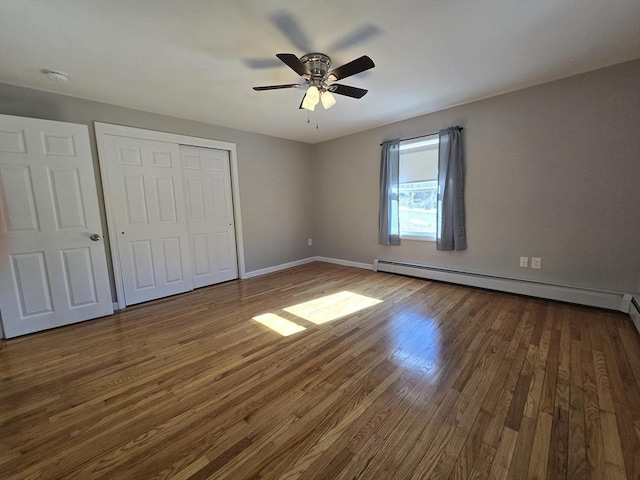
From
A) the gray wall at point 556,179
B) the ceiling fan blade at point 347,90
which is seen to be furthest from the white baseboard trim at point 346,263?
the ceiling fan blade at point 347,90

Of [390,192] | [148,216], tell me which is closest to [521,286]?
[390,192]

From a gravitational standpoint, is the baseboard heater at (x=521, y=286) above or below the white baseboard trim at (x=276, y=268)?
above

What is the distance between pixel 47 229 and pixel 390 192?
4316 mm

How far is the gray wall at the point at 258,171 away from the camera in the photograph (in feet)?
9.23

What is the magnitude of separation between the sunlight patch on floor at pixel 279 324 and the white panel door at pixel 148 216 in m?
1.69

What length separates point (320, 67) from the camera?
7.46 ft

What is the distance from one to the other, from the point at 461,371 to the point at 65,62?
4056 mm

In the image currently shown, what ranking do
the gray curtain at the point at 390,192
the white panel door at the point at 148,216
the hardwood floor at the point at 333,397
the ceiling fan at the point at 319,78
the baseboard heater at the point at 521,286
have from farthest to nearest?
the gray curtain at the point at 390,192 → the white panel door at the point at 148,216 → the baseboard heater at the point at 521,286 → the ceiling fan at the point at 319,78 → the hardwood floor at the point at 333,397

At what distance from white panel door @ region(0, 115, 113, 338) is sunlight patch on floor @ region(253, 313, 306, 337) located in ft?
6.39

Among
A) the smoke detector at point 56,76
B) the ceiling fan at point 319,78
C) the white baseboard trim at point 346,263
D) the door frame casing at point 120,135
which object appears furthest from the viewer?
the white baseboard trim at point 346,263

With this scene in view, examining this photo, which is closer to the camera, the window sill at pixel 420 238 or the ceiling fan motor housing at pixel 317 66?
the ceiling fan motor housing at pixel 317 66

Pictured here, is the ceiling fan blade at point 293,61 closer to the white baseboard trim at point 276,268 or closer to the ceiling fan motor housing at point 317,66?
the ceiling fan motor housing at point 317,66

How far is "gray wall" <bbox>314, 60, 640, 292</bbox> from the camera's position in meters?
2.54

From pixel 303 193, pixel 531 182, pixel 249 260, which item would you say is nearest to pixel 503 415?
pixel 531 182
